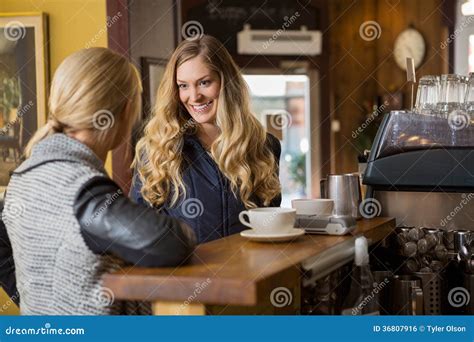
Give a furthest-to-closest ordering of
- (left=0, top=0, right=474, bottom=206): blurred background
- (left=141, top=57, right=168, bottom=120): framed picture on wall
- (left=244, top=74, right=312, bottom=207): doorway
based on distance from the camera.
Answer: (left=244, top=74, right=312, bottom=207): doorway
(left=0, top=0, right=474, bottom=206): blurred background
(left=141, top=57, right=168, bottom=120): framed picture on wall

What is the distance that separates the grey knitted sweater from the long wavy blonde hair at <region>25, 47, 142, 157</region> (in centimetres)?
4

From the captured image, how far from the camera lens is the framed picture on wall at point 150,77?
349 centimetres

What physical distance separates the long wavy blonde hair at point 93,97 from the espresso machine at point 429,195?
946 mm

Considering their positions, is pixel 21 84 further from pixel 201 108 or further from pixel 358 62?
pixel 358 62

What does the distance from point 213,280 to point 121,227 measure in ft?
0.54

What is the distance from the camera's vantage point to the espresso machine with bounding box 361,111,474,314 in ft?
6.28

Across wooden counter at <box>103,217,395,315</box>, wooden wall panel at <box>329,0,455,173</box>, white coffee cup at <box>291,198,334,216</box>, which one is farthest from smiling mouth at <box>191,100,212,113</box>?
wooden wall panel at <box>329,0,455,173</box>

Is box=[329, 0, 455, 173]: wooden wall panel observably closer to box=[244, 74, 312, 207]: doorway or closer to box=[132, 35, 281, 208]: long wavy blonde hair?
box=[244, 74, 312, 207]: doorway

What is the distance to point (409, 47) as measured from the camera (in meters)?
5.43

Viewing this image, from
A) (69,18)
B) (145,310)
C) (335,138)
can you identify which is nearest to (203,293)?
(145,310)
